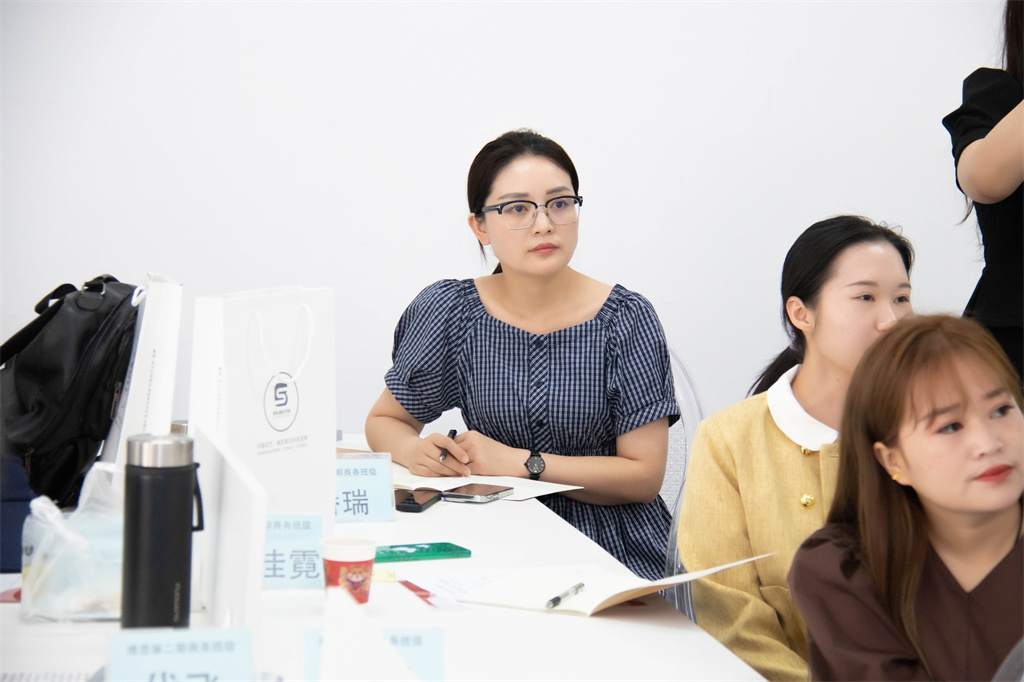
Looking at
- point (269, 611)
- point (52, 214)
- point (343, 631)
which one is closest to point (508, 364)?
point (269, 611)

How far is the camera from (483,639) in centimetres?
94

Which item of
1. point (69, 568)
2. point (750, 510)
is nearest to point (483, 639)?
point (69, 568)

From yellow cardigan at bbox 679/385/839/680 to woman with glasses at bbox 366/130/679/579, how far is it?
0.38 meters

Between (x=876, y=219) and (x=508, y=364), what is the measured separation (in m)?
1.74

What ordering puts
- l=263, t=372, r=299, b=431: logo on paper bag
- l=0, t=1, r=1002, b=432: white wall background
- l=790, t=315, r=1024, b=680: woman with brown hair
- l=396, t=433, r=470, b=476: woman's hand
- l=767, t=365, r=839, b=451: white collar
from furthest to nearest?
1. l=0, t=1, r=1002, b=432: white wall background
2. l=396, t=433, r=470, b=476: woman's hand
3. l=767, t=365, r=839, b=451: white collar
4. l=263, t=372, r=299, b=431: logo on paper bag
5. l=790, t=315, r=1024, b=680: woman with brown hair

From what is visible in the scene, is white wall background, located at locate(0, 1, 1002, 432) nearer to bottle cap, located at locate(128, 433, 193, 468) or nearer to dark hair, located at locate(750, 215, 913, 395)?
dark hair, located at locate(750, 215, 913, 395)

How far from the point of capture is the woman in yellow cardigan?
1.31 m

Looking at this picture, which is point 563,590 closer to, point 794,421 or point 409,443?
point 794,421

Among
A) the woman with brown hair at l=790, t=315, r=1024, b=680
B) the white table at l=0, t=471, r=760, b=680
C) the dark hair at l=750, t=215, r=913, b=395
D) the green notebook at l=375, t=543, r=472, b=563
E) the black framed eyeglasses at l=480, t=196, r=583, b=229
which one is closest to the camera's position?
the white table at l=0, t=471, r=760, b=680

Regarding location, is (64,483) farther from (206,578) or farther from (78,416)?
(206,578)

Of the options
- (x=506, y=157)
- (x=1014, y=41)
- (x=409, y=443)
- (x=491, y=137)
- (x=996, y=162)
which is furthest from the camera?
(x=491, y=137)

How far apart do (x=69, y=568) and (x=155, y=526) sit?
246mm

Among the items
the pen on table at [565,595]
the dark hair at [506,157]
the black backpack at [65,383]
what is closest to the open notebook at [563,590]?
the pen on table at [565,595]

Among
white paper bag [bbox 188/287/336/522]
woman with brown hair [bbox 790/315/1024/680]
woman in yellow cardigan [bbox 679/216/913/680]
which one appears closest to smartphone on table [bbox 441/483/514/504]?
woman in yellow cardigan [bbox 679/216/913/680]
